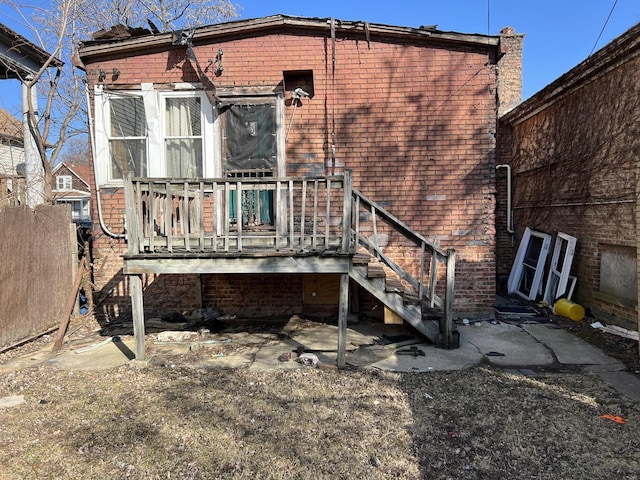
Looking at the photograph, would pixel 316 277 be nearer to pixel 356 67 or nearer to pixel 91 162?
pixel 356 67

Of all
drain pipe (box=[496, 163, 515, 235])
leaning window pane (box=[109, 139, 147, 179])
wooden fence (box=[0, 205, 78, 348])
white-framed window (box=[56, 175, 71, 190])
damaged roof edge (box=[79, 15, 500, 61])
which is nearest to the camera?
wooden fence (box=[0, 205, 78, 348])

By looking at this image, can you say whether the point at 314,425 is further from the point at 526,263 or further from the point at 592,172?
the point at 526,263

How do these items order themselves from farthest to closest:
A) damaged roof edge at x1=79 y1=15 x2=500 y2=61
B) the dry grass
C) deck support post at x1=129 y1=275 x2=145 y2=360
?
damaged roof edge at x1=79 y1=15 x2=500 y2=61 < deck support post at x1=129 y1=275 x2=145 y2=360 < the dry grass

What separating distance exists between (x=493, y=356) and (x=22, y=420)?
16.9 feet

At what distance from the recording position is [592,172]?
7352 millimetres

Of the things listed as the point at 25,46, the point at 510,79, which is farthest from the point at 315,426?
the point at 510,79

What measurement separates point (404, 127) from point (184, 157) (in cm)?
385

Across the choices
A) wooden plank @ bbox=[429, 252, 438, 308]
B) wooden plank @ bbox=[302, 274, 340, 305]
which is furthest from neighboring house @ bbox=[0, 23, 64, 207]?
wooden plank @ bbox=[429, 252, 438, 308]

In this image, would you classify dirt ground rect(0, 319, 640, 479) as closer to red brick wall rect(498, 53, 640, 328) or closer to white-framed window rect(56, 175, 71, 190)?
red brick wall rect(498, 53, 640, 328)

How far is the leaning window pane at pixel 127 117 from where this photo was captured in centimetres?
723

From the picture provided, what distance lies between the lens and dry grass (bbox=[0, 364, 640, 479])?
2.91m

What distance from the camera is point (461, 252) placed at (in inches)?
274

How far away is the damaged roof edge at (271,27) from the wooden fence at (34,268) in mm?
2828

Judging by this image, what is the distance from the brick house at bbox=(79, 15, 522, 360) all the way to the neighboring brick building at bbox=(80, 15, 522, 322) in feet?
0.06
